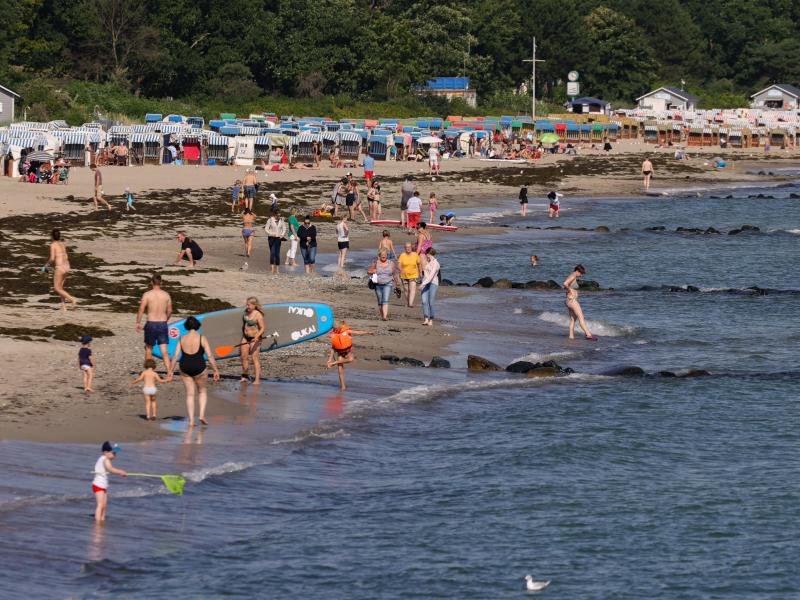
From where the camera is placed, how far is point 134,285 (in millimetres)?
29203

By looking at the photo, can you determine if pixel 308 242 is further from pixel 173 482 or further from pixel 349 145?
pixel 349 145

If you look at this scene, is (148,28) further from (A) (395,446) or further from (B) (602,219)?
(A) (395,446)

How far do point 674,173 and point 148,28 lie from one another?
3309 centimetres

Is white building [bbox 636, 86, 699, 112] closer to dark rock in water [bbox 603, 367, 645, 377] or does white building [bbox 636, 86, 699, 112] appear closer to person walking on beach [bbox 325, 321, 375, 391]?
dark rock in water [bbox 603, 367, 645, 377]

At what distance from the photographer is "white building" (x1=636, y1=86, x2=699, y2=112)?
13600 cm

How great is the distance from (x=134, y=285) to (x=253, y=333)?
8.31m

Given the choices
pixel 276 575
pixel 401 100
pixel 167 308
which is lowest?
pixel 276 575

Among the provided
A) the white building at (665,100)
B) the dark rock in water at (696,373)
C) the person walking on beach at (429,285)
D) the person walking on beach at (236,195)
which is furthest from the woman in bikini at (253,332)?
the white building at (665,100)

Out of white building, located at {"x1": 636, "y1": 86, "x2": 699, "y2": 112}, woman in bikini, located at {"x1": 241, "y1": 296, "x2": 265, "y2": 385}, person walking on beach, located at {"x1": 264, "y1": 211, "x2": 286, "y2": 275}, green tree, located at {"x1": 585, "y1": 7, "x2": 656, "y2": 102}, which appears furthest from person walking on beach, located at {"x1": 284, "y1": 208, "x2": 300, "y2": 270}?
white building, located at {"x1": 636, "y1": 86, "x2": 699, "y2": 112}

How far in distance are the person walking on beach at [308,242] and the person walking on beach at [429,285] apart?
212 inches

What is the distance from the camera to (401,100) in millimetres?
103625

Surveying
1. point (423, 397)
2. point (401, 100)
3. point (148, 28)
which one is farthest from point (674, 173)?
point (423, 397)

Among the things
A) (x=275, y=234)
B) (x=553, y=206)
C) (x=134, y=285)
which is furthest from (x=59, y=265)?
(x=553, y=206)

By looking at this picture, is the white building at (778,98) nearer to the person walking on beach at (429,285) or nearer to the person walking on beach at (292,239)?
the person walking on beach at (292,239)
